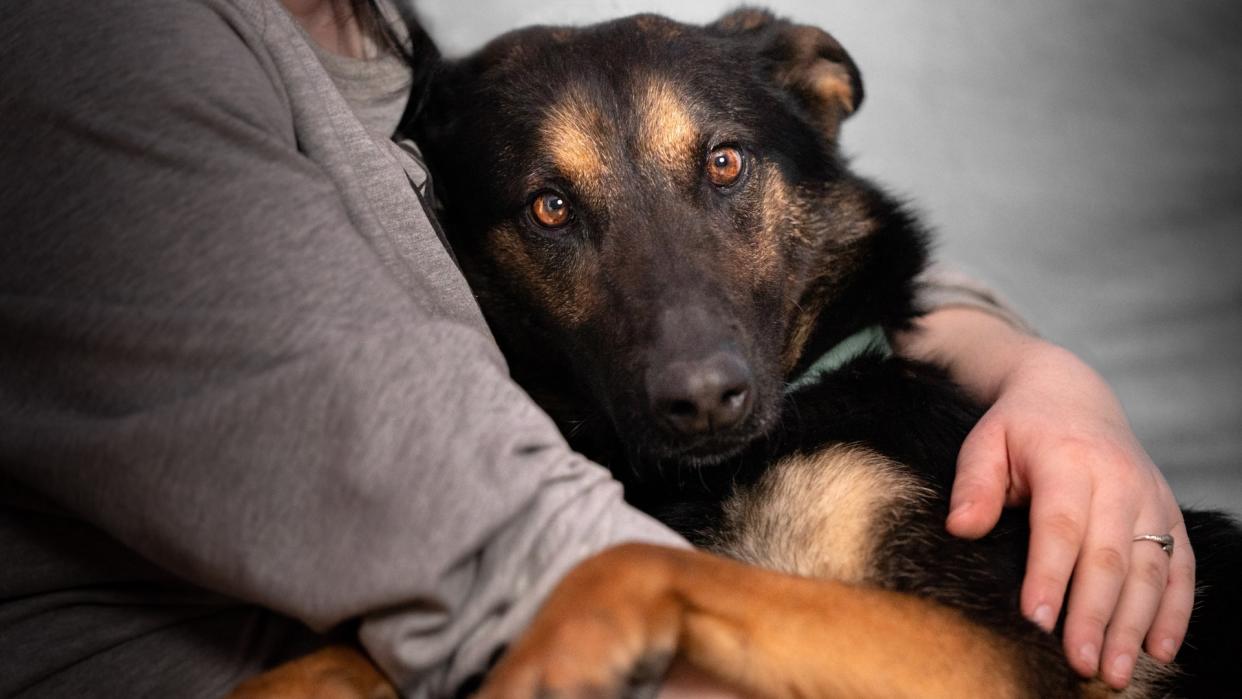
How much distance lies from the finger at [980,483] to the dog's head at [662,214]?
0.33 metres

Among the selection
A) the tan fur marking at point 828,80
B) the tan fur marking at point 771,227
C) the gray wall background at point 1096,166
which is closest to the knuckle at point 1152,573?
the tan fur marking at point 771,227

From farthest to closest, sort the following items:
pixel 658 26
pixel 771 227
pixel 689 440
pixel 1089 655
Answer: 1. pixel 658 26
2. pixel 771 227
3. pixel 689 440
4. pixel 1089 655

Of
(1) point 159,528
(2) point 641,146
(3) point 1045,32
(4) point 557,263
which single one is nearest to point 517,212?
(4) point 557,263

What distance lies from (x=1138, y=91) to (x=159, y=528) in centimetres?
300

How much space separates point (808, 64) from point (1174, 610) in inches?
53.5

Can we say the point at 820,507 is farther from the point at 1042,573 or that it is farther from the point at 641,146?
the point at 641,146

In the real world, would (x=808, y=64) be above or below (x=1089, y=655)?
above

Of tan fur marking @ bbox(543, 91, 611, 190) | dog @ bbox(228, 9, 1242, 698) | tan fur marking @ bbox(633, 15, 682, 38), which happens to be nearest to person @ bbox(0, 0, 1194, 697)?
dog @ bbox(228, 9, 1242, 698)

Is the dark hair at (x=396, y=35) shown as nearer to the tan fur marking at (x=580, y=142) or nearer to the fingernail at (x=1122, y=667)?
the tan fur marking at (x=580, y=142)

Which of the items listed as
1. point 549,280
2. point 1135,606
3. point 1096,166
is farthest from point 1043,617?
point 1096,166

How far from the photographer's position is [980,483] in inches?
59.7

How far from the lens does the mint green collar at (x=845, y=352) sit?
1.89m

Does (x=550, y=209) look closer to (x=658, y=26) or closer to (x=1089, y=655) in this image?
(x=658, y=26)

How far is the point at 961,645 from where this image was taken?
1.22 metres
